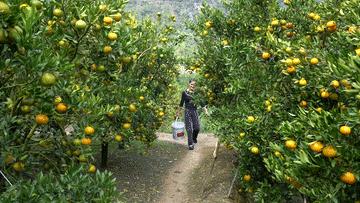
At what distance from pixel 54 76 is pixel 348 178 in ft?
7.68

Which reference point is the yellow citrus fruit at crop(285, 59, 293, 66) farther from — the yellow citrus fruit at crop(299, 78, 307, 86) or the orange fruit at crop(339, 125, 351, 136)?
the orange fruit at crop(339, 125, 351, 136)

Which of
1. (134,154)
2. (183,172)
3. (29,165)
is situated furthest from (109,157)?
(29,165)

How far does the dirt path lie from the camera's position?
870 cm

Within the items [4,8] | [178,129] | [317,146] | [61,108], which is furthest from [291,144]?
[178,129]

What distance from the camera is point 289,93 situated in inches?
202

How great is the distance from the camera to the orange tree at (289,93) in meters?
3.09

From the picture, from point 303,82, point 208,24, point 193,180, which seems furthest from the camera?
point 193,180

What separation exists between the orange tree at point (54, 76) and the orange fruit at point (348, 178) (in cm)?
213

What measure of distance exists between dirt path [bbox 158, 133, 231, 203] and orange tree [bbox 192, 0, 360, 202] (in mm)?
1707

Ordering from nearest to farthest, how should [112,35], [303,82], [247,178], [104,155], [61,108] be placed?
1. [61,108]
2. [112,35]
3. [303,82]
4. [247,178]
5. [104,155]

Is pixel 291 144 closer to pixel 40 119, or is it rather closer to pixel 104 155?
pixel 40 119

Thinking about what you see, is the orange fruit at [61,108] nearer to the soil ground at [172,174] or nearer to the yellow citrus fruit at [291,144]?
the yellow citrus fruit at [291,144]

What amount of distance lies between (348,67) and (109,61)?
2693 mm

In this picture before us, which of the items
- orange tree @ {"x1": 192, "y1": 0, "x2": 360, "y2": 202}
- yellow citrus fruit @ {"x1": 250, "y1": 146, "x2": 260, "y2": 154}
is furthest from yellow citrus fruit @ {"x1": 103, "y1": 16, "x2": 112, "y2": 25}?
yellow citrus fruit @ {"x1": 250, "y1": 146, "x2": 260, "y2": 154}
